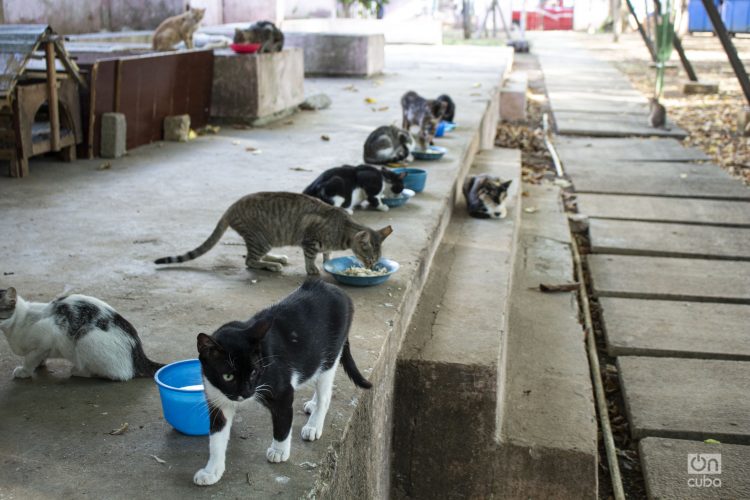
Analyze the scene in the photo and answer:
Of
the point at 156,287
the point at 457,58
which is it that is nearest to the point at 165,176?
the point at 156,287

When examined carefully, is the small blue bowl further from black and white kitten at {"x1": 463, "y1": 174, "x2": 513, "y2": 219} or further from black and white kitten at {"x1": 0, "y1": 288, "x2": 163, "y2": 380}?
black and white kitten at {"x1": 0, "y1": 288, "x2": 163, "y2": 380}

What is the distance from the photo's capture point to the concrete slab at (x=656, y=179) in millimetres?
9594

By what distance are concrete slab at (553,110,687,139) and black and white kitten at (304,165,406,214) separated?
28.1 ft

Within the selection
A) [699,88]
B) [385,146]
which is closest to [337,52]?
[385,146]

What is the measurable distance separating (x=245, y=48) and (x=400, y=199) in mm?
4308

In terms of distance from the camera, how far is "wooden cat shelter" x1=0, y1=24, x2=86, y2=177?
6.41 metres

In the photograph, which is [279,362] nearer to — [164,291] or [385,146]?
[164,291]

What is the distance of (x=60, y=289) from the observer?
4.09 metres

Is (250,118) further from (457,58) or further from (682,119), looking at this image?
(457,58)

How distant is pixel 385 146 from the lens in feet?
23.6

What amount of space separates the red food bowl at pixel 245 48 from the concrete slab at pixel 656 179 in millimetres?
4116

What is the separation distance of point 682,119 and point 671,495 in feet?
40.1

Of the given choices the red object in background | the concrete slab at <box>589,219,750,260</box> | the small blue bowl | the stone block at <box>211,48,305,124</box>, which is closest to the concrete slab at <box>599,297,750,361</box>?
the concrete slab at <box>589,219,750,260</box>

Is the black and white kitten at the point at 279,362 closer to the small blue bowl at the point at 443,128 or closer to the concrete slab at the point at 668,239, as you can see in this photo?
the concrete slab at the point at 668,239
